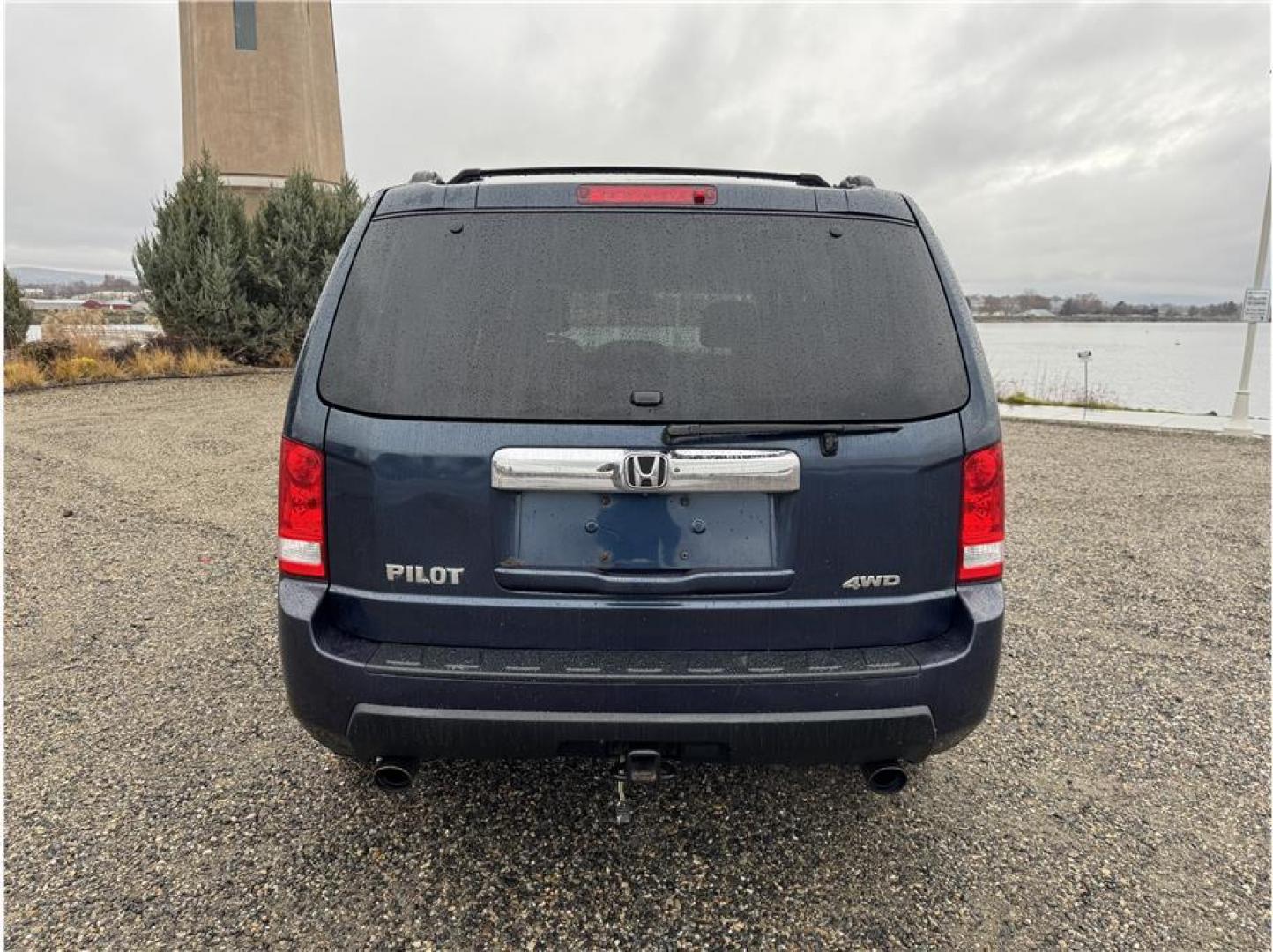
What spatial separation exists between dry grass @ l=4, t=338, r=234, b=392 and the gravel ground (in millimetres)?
10398

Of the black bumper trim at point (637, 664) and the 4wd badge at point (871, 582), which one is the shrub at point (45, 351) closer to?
the black bumper trim at point (637, 664)

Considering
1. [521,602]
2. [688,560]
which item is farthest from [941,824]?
[521,602]

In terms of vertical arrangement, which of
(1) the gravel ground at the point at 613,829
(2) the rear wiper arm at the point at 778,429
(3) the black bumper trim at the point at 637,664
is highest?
(2) the rear wiper arm at the point at 778,429

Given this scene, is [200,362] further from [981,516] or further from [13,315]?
[981,516]

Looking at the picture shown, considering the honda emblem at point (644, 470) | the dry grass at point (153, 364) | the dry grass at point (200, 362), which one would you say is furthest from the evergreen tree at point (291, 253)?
the honda emblem at point (644, 470)

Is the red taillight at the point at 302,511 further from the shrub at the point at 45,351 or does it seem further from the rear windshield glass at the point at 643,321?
the shrub at the point at 45,351

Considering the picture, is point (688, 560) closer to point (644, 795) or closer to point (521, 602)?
point (521, 602)

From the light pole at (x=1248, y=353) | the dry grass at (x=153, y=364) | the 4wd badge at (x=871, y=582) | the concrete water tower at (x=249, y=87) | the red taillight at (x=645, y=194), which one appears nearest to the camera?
the 4wd badge at (x=871, y=582)

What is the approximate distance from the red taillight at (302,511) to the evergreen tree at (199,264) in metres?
14.6

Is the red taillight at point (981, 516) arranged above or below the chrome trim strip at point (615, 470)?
below

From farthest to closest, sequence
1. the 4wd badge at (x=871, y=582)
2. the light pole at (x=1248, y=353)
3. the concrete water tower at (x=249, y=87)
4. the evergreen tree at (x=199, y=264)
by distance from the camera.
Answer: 1. the concrete water tower at (x=249, y=87)
2. the evergreen tree at (x=199, y=264)
3. the light pole at (x=1248, y=353)
4. the 4wd badge at (x=871, y=582)

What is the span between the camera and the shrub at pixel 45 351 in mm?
13023

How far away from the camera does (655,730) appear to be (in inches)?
71.3

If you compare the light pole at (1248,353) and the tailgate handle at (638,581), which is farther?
the light pole at (1248,353)
